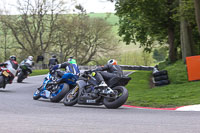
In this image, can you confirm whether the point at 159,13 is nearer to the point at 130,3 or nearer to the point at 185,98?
the point at 130,3

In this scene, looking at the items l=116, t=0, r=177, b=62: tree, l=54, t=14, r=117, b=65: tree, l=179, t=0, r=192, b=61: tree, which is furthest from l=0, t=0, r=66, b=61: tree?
l=179, t=0, r=192, b=61: tree

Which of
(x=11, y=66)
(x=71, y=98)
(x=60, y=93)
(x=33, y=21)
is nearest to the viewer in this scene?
A: (x=71, y=98)

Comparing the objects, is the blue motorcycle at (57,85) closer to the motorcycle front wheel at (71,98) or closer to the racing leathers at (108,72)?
the motorcycle front wheel at (71,98)

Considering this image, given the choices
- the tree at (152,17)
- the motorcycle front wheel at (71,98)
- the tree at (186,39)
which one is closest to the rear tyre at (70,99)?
the motorcycle front wheel at (71,98)

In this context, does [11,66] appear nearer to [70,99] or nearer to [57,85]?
[57,85]

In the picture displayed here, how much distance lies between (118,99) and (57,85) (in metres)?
3.38

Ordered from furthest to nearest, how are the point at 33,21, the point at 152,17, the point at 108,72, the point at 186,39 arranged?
the point at 33,21 < the point at 152,17 < the point at 186,39 < the point at 108,72

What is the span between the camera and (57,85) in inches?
543

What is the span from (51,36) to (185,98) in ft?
154

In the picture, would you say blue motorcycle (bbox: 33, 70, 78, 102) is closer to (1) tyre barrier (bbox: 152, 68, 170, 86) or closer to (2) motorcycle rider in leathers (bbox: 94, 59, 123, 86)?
(2) motorcycle rider in leathers (bbox: 94, 59, 123, 86)

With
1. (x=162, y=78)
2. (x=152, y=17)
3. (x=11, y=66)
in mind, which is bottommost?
(x=162, y=78)

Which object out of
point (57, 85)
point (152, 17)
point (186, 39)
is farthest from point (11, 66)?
point (152, 17)

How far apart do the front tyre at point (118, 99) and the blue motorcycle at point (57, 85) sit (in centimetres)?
228

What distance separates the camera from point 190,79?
22.3 metres
